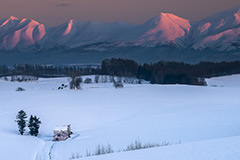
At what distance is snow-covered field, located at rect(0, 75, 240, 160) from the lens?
11797 mm

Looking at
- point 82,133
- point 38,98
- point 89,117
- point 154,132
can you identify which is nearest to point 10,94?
point 38,98

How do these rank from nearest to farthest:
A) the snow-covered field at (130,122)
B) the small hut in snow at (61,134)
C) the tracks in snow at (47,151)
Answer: the snow-covered field at (130,122) → the tracks in snow at (47,151) → the small hut in snow at (61,134)

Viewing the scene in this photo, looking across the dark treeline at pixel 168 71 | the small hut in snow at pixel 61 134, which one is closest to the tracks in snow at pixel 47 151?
the small hut in snow at pixel 61 134

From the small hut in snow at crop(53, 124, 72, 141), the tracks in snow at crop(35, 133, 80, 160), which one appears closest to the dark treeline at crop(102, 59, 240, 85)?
the small hut in snow at crop(53, 124, 72, 141)

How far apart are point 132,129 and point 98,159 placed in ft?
49.1

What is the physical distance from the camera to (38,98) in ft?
147

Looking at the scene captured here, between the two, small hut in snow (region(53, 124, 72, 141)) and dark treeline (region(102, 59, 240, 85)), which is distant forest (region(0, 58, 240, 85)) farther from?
small hut in snow (region(53, 124, 72, 141))

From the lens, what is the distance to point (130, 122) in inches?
1179

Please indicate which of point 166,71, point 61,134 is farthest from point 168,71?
point 61,134

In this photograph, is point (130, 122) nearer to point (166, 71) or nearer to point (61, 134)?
point (61, 134)

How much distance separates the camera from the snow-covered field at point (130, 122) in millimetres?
11797

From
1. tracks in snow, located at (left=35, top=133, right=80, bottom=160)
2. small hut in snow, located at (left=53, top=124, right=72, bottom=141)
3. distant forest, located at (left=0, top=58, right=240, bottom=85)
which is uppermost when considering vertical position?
distant forest, located at (left=0, top=58, right=240, bottom=85)

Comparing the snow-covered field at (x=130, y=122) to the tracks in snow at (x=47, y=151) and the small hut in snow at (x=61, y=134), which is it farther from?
the small hut in snow at (x=61, y=134)

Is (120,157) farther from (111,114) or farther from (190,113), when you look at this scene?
(111,114)
